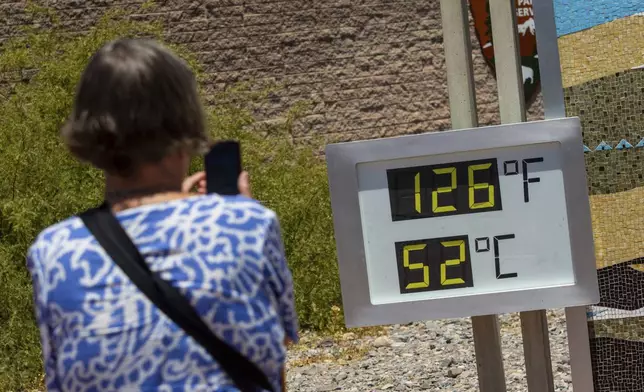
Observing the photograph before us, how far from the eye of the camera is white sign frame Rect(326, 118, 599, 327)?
3.81 metres

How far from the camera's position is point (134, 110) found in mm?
1883

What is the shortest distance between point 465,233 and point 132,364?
2.26 m

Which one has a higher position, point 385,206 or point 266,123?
point 266,123

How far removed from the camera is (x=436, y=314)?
3.88m

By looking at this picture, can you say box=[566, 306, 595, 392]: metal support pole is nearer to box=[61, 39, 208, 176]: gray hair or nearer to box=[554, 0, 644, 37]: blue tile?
box=[554, 0, 644, 37]: blue tile

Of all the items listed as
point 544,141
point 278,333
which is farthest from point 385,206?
point 278,333

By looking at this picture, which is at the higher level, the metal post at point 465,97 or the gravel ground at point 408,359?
the metal post at point 465,97

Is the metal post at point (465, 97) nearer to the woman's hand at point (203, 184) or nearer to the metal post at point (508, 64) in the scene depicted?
the metal post at point (508, 64)

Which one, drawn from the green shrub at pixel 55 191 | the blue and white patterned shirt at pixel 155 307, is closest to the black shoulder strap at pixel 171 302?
the blue and white patterned shirt at pixel 155 307

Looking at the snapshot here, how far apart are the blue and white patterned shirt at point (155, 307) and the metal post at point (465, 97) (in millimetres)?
2299

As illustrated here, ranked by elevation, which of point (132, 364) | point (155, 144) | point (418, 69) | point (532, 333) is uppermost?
point (418, 69)

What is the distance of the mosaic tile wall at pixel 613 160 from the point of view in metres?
4.24

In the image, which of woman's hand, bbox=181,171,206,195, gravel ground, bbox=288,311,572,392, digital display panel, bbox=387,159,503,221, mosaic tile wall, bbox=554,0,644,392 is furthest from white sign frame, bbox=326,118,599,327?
gravel ground, bbox=288,311,572,392

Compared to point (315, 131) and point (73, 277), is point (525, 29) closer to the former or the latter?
point (315, 131)
